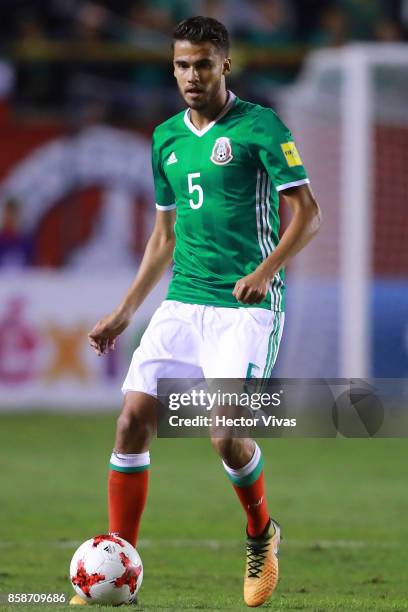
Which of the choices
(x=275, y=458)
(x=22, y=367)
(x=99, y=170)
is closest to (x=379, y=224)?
(x=275, y=458)

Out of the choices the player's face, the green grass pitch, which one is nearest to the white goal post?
the green grass pitch

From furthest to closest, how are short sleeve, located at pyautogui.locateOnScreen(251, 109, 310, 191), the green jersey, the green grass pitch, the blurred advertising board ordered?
the blurred advertising board, the green grass pitch, the green jersey, short sleeve, located at pyautogui.locateOnScreen(251, 109, 310, 191)

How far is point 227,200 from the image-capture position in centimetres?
523

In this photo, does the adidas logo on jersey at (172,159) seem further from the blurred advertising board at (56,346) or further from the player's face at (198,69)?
the blurred advertising board at (56,346)

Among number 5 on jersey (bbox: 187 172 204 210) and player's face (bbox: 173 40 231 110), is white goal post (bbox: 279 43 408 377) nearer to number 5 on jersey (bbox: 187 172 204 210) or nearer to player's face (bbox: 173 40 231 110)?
number 5 on jersey (bbox: 187 172 204 210)

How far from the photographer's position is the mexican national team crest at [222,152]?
5.21m

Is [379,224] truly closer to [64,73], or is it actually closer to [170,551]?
[64,73]

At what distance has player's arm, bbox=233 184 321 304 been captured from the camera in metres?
4.85

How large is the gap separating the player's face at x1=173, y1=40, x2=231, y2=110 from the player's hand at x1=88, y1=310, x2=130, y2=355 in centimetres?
88

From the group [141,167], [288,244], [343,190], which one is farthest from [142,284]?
[141,167]

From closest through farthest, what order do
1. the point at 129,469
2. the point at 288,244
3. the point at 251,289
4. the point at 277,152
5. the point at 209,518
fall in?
the point at 251,289
the point at 288,244
the point at 277,152
the point at 129,469
the point at 209,518

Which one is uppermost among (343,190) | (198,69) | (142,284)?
(198,69)

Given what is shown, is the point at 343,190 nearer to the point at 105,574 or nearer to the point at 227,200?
the point at 227,200

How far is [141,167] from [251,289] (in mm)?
11737
